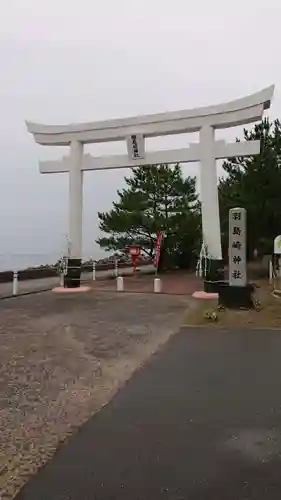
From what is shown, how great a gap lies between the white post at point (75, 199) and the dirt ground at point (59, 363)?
5.51 m

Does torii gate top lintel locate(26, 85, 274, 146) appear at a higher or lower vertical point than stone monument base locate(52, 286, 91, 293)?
higher

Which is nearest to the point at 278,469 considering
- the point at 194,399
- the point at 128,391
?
the point at 194,399

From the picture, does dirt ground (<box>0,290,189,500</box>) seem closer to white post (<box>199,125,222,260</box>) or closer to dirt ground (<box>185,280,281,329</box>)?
dirt ground (<box>185,280,281,329</box>)

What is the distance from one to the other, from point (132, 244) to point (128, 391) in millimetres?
21771

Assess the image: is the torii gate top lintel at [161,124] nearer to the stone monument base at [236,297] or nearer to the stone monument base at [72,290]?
the stone monument base at [72,290]

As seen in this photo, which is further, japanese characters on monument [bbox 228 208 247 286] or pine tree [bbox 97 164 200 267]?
pine tree [bbox 97 164 200 267]

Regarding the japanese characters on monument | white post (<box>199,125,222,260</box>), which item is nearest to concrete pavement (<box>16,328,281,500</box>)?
the japanese characters on monument

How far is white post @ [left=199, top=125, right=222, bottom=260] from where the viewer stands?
1672 cm

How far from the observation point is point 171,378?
5.60 metres

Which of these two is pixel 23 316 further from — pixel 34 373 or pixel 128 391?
pixel 128 391

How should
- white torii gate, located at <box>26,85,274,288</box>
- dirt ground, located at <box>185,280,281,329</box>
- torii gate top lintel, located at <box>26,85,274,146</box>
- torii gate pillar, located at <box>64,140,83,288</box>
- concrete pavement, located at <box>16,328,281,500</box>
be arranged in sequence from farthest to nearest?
torii gate pillar, located at <box>64,140,83,288</box> < white torii gate, located at <box>26,85,274,288</box> < torii gate top lintel, located at <box>26,85,274,146</box> < dirt ground, located at <box>185,280,281,329</box> < concrete pavement, located at <box>16,328,281,500</box>

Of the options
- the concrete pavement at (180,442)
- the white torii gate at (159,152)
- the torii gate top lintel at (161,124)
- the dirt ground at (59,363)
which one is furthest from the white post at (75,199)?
the concrete pavement at (180,442)

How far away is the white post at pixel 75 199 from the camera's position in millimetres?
18516

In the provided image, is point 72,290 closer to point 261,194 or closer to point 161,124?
point 161,124
